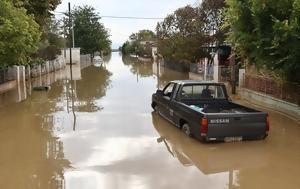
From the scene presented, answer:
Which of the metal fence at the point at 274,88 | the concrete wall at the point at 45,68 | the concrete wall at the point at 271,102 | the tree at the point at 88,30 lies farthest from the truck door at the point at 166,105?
the tree at the point at 88,30

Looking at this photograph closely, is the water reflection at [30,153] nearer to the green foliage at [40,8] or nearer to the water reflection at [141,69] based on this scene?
the green foliage at [40,8]

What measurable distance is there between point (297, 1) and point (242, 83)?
36.6ft

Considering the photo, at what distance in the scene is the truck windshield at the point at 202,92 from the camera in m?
11.7

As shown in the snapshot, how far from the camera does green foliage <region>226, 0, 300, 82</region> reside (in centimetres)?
1078

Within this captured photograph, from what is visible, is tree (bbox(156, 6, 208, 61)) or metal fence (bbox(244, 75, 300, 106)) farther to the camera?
tree (bbox(156, 6, 208, 61))

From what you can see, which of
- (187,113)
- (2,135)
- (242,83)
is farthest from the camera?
(242,83)

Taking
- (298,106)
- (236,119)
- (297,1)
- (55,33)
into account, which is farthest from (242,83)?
(55,33)

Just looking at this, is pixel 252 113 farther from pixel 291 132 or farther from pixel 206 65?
pixel 206 65

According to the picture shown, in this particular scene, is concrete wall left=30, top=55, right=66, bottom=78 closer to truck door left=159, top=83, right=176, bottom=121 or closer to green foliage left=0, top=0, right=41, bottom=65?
green foliage left=0, top=0, right=41, bottom=65

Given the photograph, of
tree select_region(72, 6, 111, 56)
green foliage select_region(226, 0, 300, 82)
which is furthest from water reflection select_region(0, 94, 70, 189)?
tree select_region(72, 6, 111, 56)

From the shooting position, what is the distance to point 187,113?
10125 millimetres

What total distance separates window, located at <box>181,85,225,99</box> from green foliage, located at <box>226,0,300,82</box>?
1764 mm

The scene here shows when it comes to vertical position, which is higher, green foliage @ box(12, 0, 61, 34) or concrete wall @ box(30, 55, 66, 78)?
green foliage @ box(12, 0, 61, 34)

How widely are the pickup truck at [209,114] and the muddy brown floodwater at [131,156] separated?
1.11 feet
